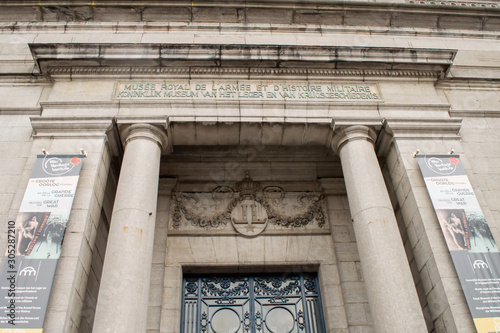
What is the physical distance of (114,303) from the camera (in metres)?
7.29

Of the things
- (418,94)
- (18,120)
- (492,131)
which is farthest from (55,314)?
(492,131)

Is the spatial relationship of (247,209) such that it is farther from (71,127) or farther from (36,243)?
(36,243)

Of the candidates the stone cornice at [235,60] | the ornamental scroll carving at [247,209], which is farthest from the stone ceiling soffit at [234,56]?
the ornamental scroll carving at [247,209]

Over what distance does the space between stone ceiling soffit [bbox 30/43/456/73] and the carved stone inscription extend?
459mm

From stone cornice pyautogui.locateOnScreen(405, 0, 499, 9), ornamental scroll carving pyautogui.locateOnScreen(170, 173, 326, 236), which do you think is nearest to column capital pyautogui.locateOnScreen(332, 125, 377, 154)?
ornamental scroll carving pyautogui.locateOnScreen(170, 173, 326, 236)

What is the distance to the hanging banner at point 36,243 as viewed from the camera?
704cm

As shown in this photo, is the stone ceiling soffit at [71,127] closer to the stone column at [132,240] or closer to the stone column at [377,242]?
the stone column at [132,240]

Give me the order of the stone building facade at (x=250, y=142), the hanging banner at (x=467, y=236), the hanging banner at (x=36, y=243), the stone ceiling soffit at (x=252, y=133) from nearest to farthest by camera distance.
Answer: the hanging banner at (x=36, y=243), the hanging banner at (x=467, y=236), the stone building facade at (x=250, y=142), the stone ceiling soffit at (x=252, y=133)

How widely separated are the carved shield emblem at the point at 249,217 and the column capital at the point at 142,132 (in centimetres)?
285

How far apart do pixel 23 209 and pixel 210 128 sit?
4.27m

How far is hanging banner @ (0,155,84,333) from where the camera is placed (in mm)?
7035

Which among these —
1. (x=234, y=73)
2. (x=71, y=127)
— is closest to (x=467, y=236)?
(x=234, y=73)

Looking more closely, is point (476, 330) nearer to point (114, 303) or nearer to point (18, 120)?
point (114, 303)

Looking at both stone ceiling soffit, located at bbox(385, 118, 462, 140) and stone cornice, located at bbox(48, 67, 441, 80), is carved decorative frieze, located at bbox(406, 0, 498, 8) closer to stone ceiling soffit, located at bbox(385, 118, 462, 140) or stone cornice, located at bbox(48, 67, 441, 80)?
stone cornice, located at bbox(48, 67, 441, 80)
